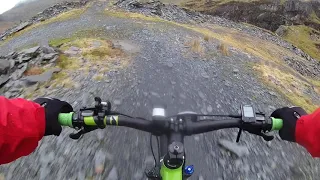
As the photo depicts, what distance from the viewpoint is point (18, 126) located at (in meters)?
3.68

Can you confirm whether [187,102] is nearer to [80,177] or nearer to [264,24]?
[80,177]

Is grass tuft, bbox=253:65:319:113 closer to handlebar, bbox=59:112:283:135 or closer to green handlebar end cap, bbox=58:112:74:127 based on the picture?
handlebar, bbox=59:112:283:135

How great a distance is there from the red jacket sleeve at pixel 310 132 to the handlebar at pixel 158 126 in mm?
309

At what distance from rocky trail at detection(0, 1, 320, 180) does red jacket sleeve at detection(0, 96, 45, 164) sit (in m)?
2.78

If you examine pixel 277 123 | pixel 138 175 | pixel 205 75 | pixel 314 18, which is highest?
pixel 277 123

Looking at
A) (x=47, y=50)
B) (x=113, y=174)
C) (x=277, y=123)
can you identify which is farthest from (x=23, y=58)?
(x=277, y=123)

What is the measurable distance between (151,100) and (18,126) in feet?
20.3

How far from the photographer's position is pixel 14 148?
374 cm

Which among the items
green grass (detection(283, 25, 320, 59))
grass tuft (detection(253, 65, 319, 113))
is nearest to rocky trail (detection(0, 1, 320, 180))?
grass tuft (detection(253, 65, 319, 113))

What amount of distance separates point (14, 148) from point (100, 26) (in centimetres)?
2102

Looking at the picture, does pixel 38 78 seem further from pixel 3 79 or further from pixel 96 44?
pixel 96 44

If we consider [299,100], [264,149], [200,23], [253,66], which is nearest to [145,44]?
[253,66]

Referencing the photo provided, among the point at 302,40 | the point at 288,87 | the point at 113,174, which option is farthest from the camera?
the point at 302,40

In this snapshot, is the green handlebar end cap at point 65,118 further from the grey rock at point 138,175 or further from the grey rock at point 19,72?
the grey rock at point 19,72
